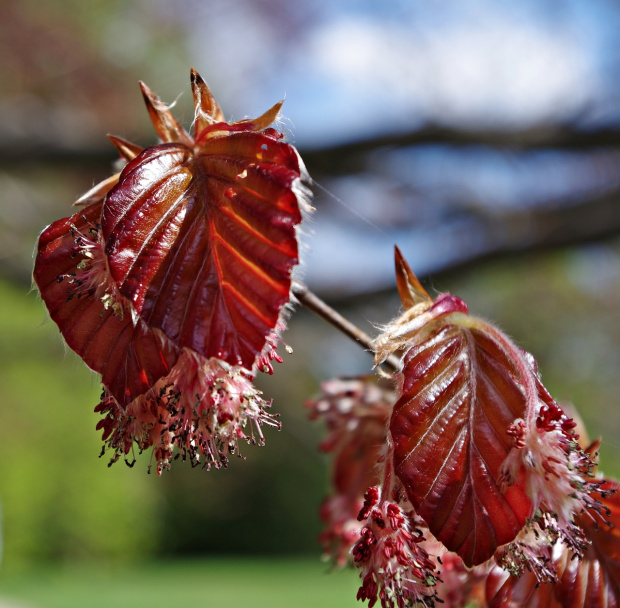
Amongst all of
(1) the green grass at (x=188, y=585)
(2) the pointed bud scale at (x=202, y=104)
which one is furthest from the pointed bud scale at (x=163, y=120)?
(1) the green grass at (x=188, y=585)

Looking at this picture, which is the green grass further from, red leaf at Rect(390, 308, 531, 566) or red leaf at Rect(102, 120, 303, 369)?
red leaf at Rect(102, 120, 303, 369)

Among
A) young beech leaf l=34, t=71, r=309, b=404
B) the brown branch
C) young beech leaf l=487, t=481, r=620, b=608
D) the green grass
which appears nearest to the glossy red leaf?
young beech leaf l=34, t=71, r=309, b=404

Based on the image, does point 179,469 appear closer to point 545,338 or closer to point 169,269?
point 545,338

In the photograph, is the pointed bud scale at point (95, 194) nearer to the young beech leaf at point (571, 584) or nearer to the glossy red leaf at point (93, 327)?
the glossy red leaf at point (93, 327)

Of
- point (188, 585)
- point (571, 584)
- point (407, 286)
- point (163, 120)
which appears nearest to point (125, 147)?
point (163, 120)

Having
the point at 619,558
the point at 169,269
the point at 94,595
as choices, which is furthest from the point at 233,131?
the point at 94,595
